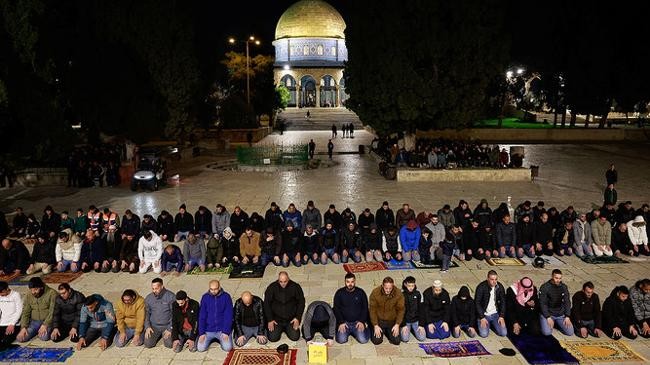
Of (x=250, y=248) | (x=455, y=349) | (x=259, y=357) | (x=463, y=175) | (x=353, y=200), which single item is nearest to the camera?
(x=259, y=357)

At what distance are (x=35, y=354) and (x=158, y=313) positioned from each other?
1.70m

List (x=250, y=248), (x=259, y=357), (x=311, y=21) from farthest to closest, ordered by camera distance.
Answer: (x=311, y=21) → (x=250, y=248) → (x=259, y=357)

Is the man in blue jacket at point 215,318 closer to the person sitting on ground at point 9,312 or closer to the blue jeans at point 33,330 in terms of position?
the blue jeans at point 33,330

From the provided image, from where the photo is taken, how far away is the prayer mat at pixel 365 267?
11.4m

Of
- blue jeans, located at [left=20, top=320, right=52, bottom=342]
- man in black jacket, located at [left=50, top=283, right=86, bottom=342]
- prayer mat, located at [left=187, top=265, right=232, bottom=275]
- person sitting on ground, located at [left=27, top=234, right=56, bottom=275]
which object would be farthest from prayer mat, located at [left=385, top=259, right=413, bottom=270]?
person sitting on ground, located at [left=27, top=234, right=56, bottom=275]

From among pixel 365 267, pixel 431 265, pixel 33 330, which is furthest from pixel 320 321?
pixel 33 330

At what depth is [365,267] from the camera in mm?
11539

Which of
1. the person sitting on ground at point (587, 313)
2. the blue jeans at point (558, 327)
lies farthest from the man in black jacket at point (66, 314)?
the person sitting on ground at point (587, 313)

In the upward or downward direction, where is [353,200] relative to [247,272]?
upward

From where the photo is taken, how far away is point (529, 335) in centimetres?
827

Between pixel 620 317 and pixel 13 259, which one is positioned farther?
pixel 13 259

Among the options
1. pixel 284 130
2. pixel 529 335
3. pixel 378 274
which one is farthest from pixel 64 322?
pixel 284 130

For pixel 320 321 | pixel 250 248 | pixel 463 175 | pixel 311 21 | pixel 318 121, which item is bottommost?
pixel 320 321

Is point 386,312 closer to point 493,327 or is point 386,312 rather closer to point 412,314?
point 412,314
